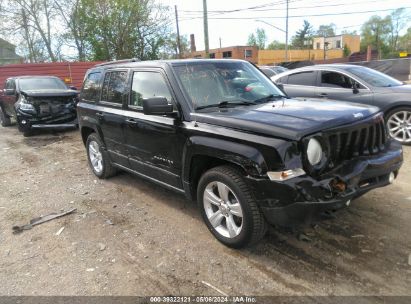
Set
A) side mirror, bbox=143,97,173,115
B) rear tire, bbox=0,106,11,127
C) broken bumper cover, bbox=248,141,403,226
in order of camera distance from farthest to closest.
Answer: rear tire, bbox=0,106,11,127
side mirror, bbox=143,97,173,115
broken bumper cover, bbox=248,141,403,226

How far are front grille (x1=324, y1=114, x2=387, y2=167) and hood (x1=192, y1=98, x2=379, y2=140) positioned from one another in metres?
0.07

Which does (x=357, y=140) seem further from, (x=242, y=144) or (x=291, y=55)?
(x=291, y=55)

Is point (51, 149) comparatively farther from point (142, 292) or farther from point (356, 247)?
point (356, 247)

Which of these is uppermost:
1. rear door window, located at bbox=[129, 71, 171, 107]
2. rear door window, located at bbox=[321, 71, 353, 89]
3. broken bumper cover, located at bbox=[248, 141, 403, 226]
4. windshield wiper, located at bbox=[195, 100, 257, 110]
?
rear door window, located at bbox=[129, 71, 171, 107]

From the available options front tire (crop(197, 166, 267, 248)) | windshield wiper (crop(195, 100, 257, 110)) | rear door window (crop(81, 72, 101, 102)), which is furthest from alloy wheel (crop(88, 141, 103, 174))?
front tire (crop(197, 166, 267, 248))

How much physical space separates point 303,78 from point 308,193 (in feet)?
18.9

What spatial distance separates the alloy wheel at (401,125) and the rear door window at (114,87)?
5.11 metres

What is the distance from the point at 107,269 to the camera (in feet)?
11.0

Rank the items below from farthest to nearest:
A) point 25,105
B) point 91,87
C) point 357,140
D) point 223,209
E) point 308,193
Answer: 1. point 25,105
2. point 91,87
3. point 223,209
4. point 357,140
5. point 308,193

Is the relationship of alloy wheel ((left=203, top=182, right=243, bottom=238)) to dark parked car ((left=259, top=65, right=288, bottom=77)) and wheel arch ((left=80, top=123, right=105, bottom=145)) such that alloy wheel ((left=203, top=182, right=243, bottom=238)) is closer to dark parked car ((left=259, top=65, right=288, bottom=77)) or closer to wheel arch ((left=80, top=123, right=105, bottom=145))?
wheel arch ((left=80, top=123, right=105, bottom=145))

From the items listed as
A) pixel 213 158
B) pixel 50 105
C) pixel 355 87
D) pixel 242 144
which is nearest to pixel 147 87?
pixel 213 158

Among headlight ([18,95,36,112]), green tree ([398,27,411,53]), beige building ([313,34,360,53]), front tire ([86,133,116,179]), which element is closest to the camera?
front tire ([86,133,116,179])

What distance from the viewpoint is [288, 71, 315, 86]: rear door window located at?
7879 millimetres

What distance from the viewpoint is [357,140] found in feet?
10.8
